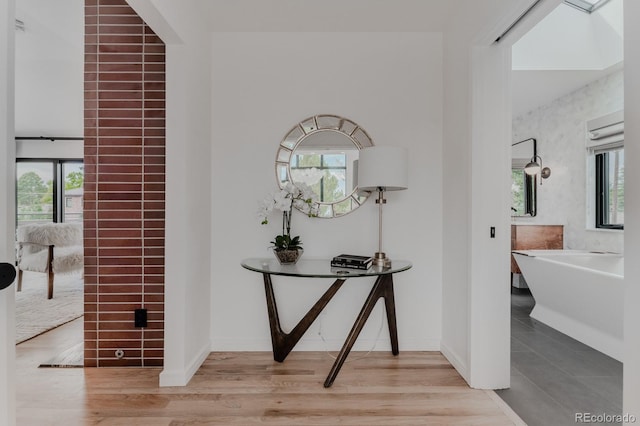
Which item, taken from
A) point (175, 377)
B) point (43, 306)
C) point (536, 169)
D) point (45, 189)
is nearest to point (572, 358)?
point (536, 169)

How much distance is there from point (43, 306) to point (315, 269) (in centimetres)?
334

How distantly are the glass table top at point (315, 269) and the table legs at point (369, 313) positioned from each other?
172 millimetres

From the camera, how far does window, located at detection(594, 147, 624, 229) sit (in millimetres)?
3633

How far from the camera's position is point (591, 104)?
377cm

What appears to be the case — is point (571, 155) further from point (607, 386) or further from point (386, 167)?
point (386, 167)

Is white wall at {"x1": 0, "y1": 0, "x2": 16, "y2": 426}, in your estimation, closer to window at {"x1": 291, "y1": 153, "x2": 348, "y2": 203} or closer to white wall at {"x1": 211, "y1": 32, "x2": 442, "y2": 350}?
white wall at {"x1": 211, "y1": 32, "x2": 442, "y2": 350}

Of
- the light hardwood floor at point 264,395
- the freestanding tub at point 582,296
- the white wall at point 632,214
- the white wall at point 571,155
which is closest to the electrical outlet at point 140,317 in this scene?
the light hardwood floor at point 264,395

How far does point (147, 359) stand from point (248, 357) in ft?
2.24

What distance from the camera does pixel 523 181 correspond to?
482 centimetres

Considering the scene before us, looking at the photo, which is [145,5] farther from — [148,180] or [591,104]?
[591,104]

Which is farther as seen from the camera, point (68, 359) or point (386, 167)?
point (68, 359)

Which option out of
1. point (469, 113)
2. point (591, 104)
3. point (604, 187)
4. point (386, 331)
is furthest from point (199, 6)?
point (604, 187)

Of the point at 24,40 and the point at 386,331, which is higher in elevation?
the point at 24,40

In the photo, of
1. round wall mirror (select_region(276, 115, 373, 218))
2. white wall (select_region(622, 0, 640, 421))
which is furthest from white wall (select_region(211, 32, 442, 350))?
white wall (select_region(622, 0, 640, 421))
